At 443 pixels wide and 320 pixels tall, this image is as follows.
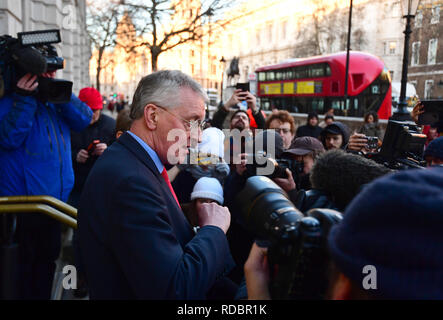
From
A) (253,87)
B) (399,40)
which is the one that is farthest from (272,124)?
(399,40)

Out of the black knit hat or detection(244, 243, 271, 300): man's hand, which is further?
detection(244, 243, 271, 300): man's hand

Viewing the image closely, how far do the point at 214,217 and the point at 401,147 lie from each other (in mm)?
1296

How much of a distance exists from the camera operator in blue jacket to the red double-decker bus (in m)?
15.5

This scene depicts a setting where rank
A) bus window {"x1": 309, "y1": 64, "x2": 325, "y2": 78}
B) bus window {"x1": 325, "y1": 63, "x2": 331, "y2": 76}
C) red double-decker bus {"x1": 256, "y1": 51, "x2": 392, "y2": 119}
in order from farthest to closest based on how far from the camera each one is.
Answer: bus window {"x1": 309, "y1": 64, "x2": 325, "y2": 78} < bus window {"x1": 325, "y1": 63, "x2": 331, "y2": 76} < red double-decker bus {"x1": 256, "y1": 51, "x2": 392, "y2": 119}

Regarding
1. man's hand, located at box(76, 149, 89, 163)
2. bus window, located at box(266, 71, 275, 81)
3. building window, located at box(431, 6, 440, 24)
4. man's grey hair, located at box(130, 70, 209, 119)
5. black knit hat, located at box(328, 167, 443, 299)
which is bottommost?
man's hand, located at box(76, 149, 89, 163)

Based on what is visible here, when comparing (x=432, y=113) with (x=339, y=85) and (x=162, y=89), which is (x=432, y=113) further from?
(x=339, y=85)

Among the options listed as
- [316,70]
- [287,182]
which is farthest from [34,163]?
[316,70]

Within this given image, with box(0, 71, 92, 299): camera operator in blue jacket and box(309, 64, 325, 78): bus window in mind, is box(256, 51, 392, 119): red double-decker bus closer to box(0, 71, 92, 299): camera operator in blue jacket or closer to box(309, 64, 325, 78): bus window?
box(309, 64, 325, 78): bus window

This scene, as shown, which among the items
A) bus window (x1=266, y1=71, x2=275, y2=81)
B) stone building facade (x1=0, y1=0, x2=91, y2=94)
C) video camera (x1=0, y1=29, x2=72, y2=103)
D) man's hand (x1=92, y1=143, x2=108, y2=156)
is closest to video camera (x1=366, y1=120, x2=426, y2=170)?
video camera (x1=0, y1=29, x2=72, y2=103)

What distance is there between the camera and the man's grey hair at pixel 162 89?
179 cm

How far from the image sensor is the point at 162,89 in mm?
1799

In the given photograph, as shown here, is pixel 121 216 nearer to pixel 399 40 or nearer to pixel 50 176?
pixel 50 176

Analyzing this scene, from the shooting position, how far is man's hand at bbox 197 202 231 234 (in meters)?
1.71

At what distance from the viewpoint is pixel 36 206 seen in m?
2.82
